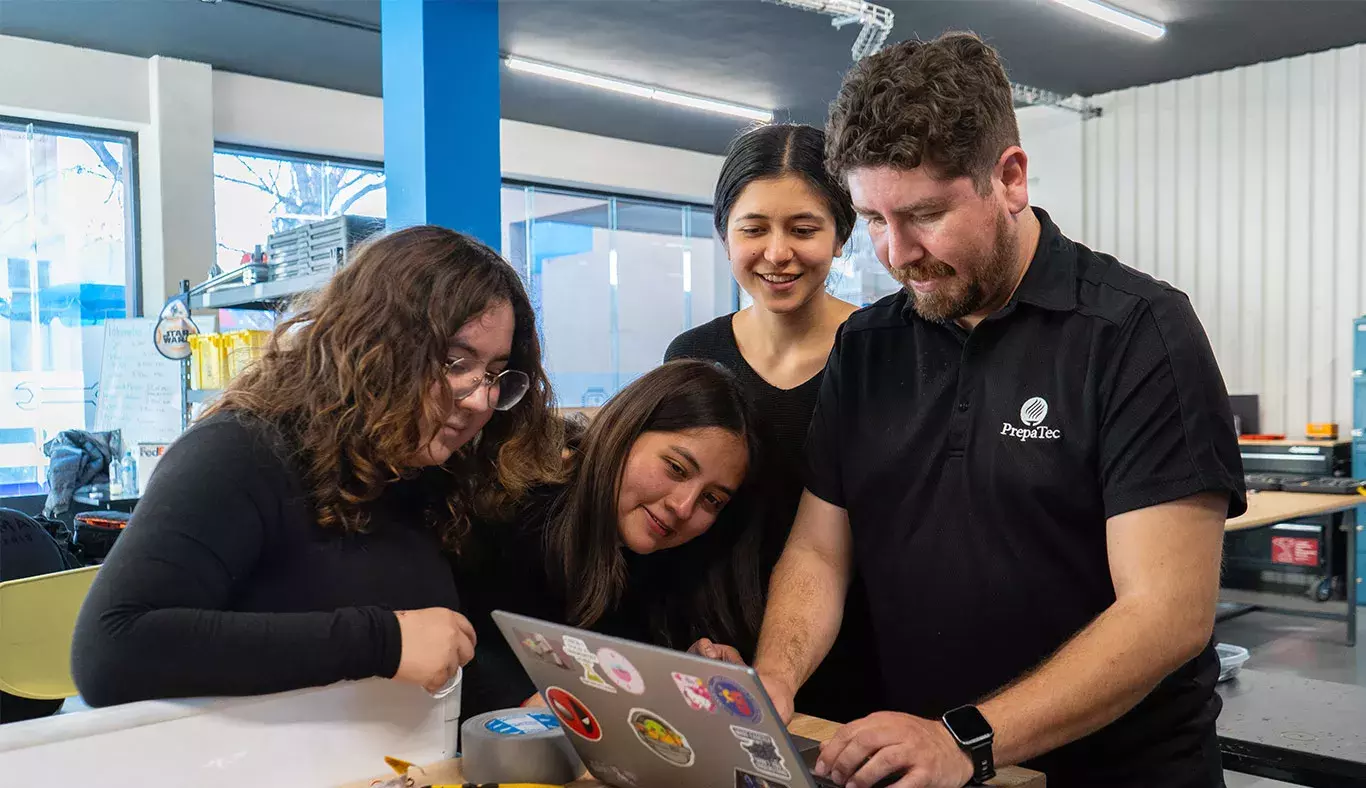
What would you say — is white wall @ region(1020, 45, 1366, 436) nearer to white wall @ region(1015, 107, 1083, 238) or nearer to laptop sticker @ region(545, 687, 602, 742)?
white wall @ region(1015, 107, 1083, 238)

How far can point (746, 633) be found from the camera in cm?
181

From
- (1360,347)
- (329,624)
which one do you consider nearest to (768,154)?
(329,624)

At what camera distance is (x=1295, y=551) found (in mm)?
5777

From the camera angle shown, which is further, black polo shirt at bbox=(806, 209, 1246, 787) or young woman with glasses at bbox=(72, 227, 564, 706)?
black polo shirt at bbox=(806, 209, 1246, 787)

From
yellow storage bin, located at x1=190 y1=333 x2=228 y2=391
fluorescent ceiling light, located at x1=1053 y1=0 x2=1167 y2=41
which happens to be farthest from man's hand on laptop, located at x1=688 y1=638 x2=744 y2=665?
fluorescent ceiling light, located at x1=1053 y1=0 x2=1167 y2=41

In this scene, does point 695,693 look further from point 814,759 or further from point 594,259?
point 594,259

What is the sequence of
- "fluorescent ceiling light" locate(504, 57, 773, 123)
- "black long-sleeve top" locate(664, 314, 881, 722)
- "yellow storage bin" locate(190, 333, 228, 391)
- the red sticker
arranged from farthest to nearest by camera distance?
1. "fluorescent ceiling light" locate(504, 57, 773, 123)
2. the red sticker
3. "yellow storage bin" locate(190, 333, 228, 391)
4. "black long-sleeve top" locate(664, 314, 881, 722)

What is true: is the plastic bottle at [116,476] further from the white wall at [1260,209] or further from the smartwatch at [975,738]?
the white wall at [1260,209]

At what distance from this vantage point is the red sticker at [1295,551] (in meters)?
5.72

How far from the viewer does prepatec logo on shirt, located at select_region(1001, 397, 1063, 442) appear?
145 centimetres

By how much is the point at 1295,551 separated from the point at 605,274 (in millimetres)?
5582

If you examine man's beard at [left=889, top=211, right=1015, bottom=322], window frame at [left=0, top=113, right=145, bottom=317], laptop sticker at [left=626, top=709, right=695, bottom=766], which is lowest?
laptop sticker at [left=626, top=709, right=695, bottom=766]

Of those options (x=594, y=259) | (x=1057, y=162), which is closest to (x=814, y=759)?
(x=1057, y=162)

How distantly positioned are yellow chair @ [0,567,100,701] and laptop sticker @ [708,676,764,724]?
2613 mm
